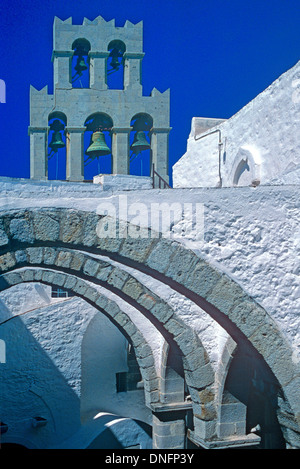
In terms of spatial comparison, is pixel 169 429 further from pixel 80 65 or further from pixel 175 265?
pixel 80 65

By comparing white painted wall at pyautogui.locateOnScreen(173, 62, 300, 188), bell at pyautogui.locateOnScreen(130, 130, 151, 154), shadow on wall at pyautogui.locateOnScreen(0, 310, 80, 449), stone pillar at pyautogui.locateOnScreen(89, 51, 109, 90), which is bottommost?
shadow on wall at pyautogui.locateOnScreen(0, 310, 80, 449)

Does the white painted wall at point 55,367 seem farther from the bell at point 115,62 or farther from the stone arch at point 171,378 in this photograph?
the bell at point 115,62

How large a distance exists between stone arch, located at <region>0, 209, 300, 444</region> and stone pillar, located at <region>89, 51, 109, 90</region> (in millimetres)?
8128

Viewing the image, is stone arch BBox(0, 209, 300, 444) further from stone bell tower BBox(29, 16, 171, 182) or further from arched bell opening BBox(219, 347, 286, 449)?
stone bell tower BBox(29, 16, 171, 182)

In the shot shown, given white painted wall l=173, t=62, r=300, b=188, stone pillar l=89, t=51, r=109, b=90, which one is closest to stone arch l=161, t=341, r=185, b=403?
white painted wall l=173, t=62, r=300, b=188

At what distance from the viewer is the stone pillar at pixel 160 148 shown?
12.4 metres

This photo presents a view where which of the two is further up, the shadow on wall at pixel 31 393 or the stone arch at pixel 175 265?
the stone arch at pixel 175 265

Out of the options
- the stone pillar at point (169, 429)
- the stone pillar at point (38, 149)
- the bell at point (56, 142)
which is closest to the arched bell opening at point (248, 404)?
the stone pillar at point (169, 429)

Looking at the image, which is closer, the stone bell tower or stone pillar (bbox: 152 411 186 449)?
stone pillar (bbox: 152 411 186 449)

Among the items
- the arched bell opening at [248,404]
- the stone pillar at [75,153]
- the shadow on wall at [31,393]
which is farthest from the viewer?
the stone pillar at [75,153]

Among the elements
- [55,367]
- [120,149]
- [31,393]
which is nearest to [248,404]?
[55,367]

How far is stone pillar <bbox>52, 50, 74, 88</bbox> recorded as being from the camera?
1199 centimetres

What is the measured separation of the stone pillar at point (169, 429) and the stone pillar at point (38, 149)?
19.6 ft

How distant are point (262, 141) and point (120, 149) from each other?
432 cm
